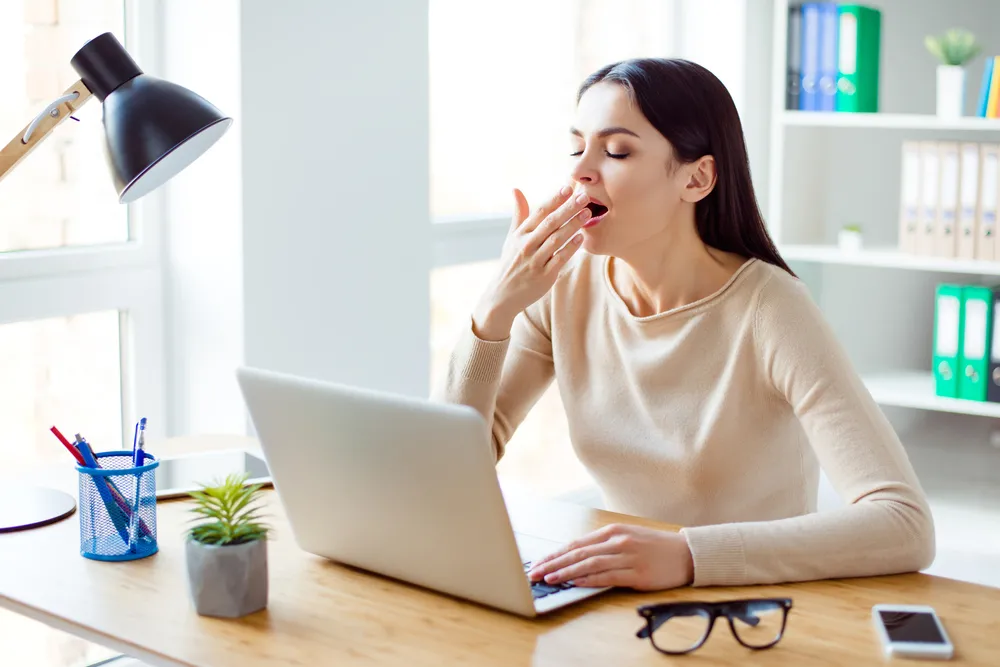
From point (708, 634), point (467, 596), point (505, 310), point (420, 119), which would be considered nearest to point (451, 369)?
point (505, 310)

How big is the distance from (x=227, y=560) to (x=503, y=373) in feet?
2.40

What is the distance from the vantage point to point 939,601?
1225mm

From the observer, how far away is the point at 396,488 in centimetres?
119

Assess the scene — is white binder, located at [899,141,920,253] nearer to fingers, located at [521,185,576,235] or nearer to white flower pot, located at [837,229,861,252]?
white flower pot, located at [837,229,861,252]

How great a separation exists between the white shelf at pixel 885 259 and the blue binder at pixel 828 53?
0.39 metres

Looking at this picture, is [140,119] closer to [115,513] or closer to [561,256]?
[115,513]

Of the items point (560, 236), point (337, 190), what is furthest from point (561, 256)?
point (337, 190)

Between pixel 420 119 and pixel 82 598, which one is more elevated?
pixel 420 119

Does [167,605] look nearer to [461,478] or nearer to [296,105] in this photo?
[461,478]

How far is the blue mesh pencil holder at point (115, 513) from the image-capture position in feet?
4.29

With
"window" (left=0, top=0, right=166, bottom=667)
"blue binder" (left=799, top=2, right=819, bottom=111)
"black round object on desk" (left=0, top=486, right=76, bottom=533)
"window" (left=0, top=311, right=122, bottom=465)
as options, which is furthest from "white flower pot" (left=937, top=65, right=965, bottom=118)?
"black round object on desk" (left=0, top=486, right=76, bottom=533)

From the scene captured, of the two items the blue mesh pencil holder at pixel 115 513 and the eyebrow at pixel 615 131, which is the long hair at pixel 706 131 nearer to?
the eyebrow at pixel 615 131

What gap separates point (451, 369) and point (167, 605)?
0.59 metres

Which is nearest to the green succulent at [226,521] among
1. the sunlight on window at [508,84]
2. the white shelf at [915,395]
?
the sunlight on window at [508,84]
